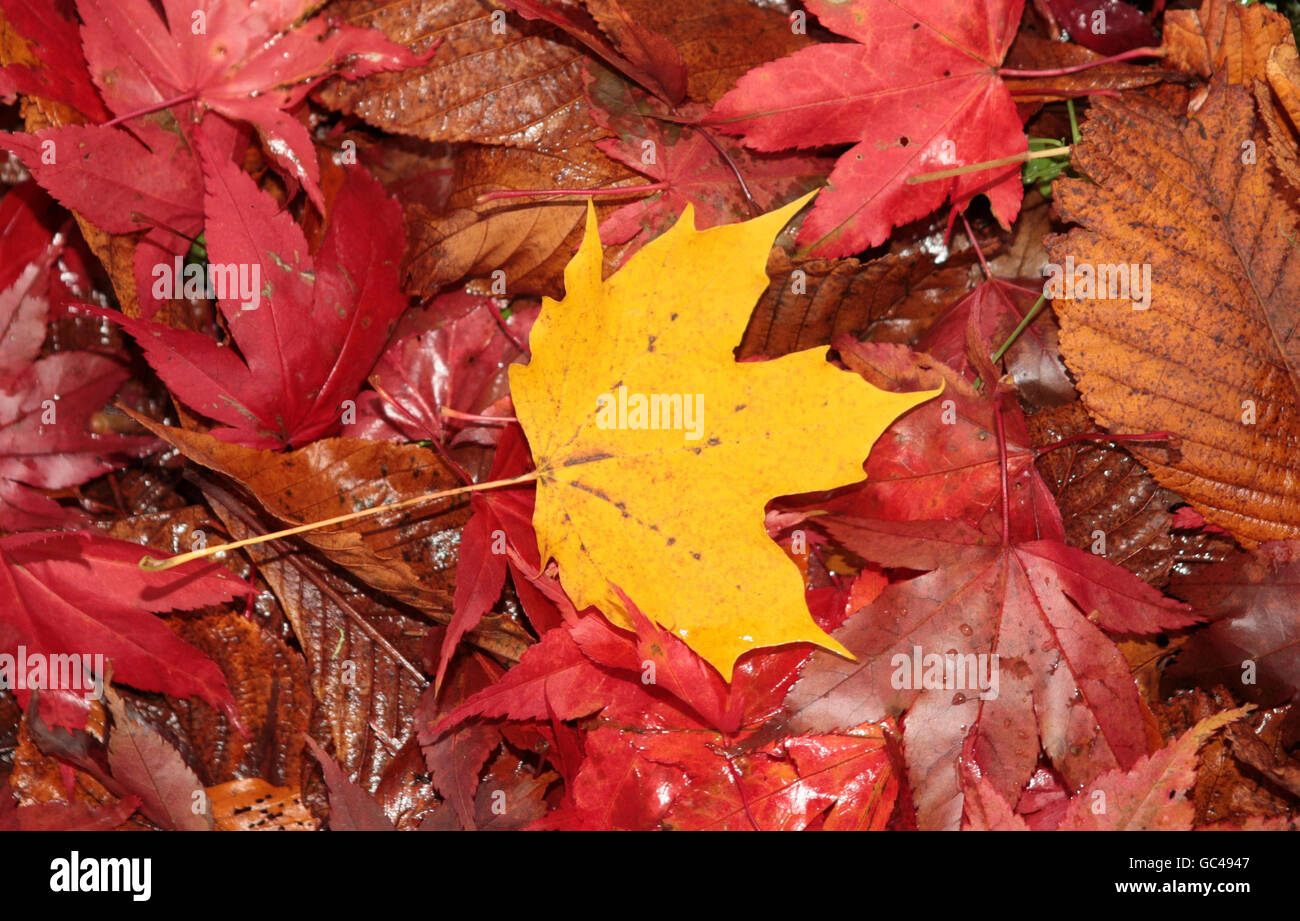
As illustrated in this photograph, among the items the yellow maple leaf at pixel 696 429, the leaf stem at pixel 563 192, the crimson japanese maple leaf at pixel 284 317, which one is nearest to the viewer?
the yellow maple leaf at pixel 696 429

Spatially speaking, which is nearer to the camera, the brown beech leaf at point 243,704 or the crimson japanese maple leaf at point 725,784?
the crimson japanese maple leaf at point 725,784

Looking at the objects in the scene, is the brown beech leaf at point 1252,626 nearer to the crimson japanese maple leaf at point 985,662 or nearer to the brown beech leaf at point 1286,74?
the crimson japanese maple leaf at point 985,662

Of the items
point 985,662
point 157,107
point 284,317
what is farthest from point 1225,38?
point 157,107

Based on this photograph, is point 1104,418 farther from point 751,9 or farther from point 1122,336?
point 751,9

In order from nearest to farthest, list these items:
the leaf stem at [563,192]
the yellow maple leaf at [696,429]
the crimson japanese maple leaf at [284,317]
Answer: the yellow maple leaf at [696,429] < the crimson japanese maple leaf at [284,317] < the leaf stem at [563,192]

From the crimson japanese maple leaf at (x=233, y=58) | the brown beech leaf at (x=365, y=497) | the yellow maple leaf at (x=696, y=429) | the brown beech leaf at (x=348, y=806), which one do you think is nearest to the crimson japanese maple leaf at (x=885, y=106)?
the yellow maple leaf at (x=696, y=429)

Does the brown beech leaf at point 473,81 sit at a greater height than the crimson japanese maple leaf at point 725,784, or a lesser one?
greater

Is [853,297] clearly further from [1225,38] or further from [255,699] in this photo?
[255,699]
